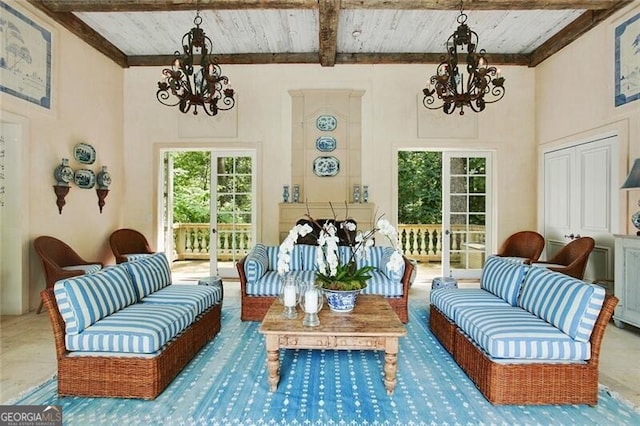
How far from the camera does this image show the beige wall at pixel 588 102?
12.2 feet

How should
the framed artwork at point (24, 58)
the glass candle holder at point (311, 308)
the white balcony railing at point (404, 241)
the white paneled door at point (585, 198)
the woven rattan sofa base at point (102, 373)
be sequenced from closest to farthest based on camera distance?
the woven rattan sofa base at point (102, 373) → the glass candle holder at point (311, 308) → the framed artwork at point (24, 58) → the white paneled door at point (585, 198) → the white balcony railing at point (404, 241)

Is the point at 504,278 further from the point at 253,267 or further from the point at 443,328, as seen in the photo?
the point at 253,267

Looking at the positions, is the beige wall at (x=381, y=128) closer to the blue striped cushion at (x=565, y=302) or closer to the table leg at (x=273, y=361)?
the blue striped cushion at (x=565, y=302)

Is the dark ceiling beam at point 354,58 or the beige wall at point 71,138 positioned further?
the dark ceiling beam at point 354,58

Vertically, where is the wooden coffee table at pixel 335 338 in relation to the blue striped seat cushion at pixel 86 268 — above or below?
below

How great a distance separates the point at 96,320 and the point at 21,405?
0.59 m

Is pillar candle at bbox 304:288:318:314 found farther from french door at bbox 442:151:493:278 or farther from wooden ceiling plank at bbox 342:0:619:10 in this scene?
french door at bbox 442:151:493:278

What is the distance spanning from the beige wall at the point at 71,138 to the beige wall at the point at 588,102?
6647 mm

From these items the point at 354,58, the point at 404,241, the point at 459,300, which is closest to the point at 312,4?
the point at 354,58

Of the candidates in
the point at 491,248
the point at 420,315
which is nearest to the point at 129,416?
the point at 420,315

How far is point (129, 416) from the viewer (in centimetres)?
191

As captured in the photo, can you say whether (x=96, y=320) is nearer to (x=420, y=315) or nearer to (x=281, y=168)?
(x=420, y=315)

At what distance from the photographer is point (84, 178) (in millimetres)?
4574

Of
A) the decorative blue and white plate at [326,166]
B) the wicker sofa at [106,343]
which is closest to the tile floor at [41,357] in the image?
the wicker sofa at [106,343]
